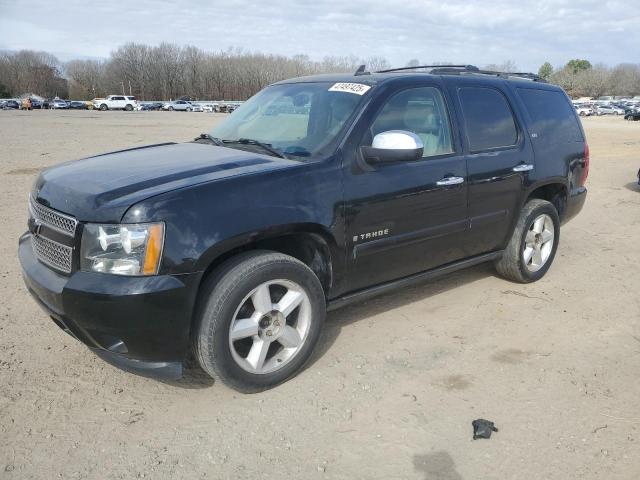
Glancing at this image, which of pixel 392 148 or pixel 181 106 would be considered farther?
pixel 181 106

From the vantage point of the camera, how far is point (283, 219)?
10.3 feet

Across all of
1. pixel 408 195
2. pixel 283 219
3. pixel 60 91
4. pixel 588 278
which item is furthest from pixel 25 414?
pixel 60 91

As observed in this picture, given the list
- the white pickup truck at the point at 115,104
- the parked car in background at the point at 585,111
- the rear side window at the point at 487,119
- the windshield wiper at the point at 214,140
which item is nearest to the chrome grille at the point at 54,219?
the windshield wiper at the point at 214,140

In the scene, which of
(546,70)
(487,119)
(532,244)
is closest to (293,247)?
(487,119)

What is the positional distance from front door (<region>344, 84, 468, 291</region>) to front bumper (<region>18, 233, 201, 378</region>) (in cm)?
119

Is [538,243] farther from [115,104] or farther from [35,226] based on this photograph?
[115,104]

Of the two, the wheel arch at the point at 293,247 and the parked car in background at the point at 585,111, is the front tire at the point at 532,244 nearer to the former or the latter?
the wheel arch at the point at 293,247

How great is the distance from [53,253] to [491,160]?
3252 millimetres

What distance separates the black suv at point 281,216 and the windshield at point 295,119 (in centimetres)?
2


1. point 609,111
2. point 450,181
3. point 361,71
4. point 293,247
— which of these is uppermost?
point 609,111

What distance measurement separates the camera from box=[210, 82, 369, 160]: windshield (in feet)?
11.8

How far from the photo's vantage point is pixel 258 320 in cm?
314

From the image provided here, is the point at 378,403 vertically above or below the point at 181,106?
below

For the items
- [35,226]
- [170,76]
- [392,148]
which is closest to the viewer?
[35,226]
